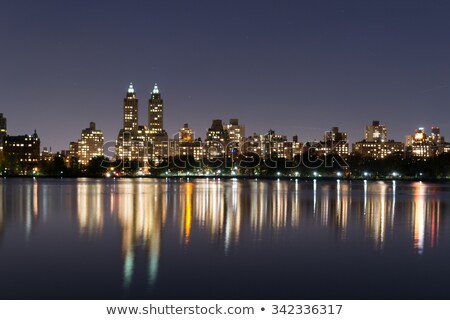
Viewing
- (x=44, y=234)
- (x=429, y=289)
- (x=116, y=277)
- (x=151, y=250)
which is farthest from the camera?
(x=44, y=234)

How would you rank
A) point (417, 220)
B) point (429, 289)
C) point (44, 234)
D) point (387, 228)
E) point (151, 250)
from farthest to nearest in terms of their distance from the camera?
point (417, 220) < point (387, 228) < point (44, 234) < point (151, 250) < point (429, 289)

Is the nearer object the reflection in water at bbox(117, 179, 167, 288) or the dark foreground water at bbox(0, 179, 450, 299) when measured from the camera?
the dark foreground water at bbox(0, 179, 450, 299)

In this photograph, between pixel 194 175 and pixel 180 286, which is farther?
pixel 194 175

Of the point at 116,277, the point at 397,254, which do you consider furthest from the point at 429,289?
the point at 116,277

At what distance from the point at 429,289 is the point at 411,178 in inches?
5058

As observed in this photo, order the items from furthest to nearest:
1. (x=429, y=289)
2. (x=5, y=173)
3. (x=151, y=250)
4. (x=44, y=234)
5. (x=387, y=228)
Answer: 1. (x=5, y=173)
2. (x=387, y=228)
3. (x=44, y=234)
4. (x=151, y=250)
5. (x=429, y=289)

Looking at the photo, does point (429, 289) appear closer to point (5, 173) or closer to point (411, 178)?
point (411, 178)

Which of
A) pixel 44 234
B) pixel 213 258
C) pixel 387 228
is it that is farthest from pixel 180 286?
pixel 387 228

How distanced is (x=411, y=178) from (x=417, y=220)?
364ft

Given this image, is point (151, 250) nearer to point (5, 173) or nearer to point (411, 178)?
point (411, 178)

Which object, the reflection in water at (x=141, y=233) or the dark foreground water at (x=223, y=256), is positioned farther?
the reflection in water at (x=141, y=233)

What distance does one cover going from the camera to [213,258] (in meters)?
18.9

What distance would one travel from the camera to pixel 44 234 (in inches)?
988

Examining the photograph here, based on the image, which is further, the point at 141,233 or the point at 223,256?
the point at 141,233
